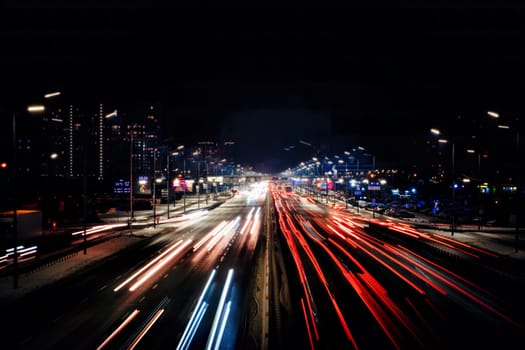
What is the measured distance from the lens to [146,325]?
568 inches

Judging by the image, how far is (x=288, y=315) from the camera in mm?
15336

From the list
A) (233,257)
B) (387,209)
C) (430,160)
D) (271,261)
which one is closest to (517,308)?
(271,261)

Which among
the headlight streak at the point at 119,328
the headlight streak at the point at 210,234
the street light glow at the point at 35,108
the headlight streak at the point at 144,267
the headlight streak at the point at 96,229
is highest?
the street light glow at the point at 35,108

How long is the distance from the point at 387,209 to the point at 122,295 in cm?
5530

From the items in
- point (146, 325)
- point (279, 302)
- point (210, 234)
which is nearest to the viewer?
point (146, 325)

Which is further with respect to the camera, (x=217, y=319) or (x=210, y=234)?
(x=210, y=234)

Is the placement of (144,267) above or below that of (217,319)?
below

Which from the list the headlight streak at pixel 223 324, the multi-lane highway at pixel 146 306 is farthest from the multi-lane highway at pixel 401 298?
the multi-lane highway at pixel 146 306

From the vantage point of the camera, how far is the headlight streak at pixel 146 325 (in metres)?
12.8

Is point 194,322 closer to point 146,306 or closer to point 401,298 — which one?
point 146,306

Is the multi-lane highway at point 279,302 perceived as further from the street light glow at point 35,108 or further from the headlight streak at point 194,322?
the street light glow at point 35,108

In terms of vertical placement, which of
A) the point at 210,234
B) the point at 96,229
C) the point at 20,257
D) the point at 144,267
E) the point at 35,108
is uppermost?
the point at 35,108

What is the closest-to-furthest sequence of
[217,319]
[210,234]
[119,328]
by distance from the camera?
1. [119,328]
2. [217,319]
3. [210,234]

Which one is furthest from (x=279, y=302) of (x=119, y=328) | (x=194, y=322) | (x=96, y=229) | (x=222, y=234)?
(x=96, y=229)
